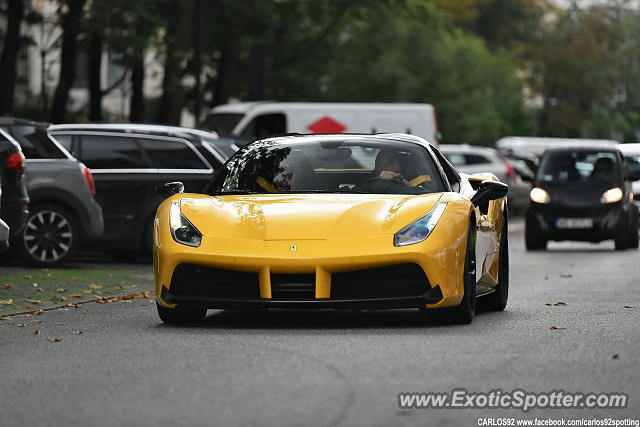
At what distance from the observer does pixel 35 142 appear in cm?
1994

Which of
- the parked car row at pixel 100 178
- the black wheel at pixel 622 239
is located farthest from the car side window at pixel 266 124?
the parked car row at pixel 100 178

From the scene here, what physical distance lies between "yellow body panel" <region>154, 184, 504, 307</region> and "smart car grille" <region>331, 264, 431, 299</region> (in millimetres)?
48

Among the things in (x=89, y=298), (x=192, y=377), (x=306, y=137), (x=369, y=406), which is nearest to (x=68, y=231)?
(x=89, y=298)

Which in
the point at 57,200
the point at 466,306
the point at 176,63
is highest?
A: the point at 466,306

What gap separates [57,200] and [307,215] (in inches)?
362

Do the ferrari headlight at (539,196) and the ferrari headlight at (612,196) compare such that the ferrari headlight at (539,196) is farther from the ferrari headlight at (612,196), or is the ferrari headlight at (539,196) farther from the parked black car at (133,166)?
the parked black car at (133,166)

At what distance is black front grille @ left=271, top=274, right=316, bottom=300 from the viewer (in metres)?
11.2

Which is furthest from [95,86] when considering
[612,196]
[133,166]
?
[133,166]

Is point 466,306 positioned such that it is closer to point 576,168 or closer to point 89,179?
point 89,179

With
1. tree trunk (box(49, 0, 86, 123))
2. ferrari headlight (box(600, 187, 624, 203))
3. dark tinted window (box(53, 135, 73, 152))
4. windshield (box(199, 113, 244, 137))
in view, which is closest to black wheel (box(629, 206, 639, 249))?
ferrari headlight (box(600, 187, 624, 203))

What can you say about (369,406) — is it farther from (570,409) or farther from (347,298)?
(347,298)

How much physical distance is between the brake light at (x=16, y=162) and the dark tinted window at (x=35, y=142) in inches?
90.9

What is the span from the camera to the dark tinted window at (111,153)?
21375mm

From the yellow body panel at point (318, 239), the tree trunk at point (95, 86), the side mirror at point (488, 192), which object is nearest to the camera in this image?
the yellow body panel at point (318, 239)
